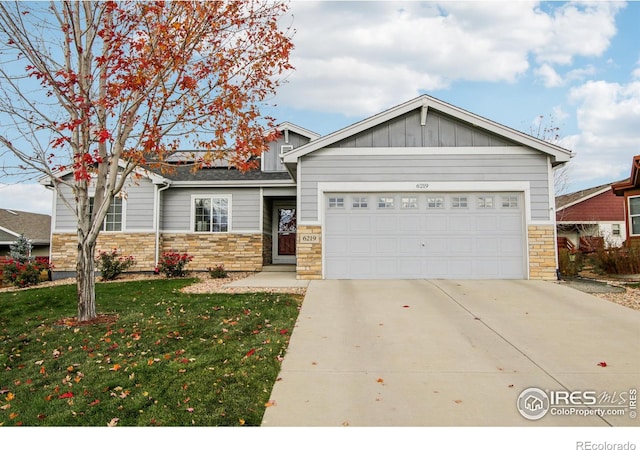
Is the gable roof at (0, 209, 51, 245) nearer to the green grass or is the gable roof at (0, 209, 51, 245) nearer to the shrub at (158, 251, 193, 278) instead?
the shrub at (158, 251, 193, 278)

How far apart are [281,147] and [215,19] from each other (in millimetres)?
9309

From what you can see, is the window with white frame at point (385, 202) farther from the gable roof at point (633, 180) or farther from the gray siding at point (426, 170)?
the gable roof at point (633, 180)

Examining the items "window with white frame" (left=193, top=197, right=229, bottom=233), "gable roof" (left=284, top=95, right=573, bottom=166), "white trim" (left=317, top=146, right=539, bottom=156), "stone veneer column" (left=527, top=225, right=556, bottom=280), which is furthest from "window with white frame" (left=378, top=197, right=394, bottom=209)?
"window with white frame" (left=193, top=197, right=229, bottom=233)

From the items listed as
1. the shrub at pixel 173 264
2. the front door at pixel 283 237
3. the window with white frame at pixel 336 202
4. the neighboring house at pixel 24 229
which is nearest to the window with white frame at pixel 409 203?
the window with white frame at pixel 336 202

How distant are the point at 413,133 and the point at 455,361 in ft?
24.8

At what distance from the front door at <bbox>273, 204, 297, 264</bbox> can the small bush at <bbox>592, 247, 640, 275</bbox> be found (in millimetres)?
10659

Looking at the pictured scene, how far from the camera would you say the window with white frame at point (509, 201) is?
432 inches

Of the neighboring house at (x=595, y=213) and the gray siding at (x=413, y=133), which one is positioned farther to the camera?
the neighboring house at (x=595, y=213)

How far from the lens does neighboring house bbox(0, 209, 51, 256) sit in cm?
2416

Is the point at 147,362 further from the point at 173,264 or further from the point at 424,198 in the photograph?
the point at 173,264

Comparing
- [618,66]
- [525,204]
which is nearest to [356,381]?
[525,204]

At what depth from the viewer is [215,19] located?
288 inches

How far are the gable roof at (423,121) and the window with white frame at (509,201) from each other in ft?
4.60

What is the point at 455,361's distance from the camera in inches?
190
